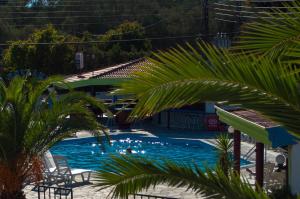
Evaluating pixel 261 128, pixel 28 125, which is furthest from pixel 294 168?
pixel 28 125

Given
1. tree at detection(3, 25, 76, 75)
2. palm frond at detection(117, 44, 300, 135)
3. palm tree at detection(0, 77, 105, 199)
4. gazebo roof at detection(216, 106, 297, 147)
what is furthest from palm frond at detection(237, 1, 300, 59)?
tree at detection(3, 25, 76, 75)

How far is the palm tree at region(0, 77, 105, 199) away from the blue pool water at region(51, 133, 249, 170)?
1029cm

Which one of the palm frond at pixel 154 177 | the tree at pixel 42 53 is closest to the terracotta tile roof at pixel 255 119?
the palm frond at pixel 154 177

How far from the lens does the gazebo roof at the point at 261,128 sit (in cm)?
1098

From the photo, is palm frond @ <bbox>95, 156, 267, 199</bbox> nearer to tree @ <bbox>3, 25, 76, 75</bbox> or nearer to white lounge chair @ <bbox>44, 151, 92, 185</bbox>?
white lounge chair @ <bbox>44, 151, 92, 185</bbox>

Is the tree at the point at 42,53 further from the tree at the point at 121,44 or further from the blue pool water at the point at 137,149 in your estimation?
the blue pool water at the point at 137,149

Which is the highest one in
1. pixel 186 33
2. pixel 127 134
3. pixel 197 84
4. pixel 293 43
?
pixel 186 33

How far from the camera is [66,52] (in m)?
38.9

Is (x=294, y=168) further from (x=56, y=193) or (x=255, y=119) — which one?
(x=56, y=193)

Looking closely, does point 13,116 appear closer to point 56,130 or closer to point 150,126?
point 56,130

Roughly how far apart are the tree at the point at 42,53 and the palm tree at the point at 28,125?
27078mm

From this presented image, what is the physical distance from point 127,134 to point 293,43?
2219 cm

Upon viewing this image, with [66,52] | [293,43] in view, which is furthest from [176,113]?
[293,43]

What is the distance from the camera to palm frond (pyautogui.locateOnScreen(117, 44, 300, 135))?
3529 mm
